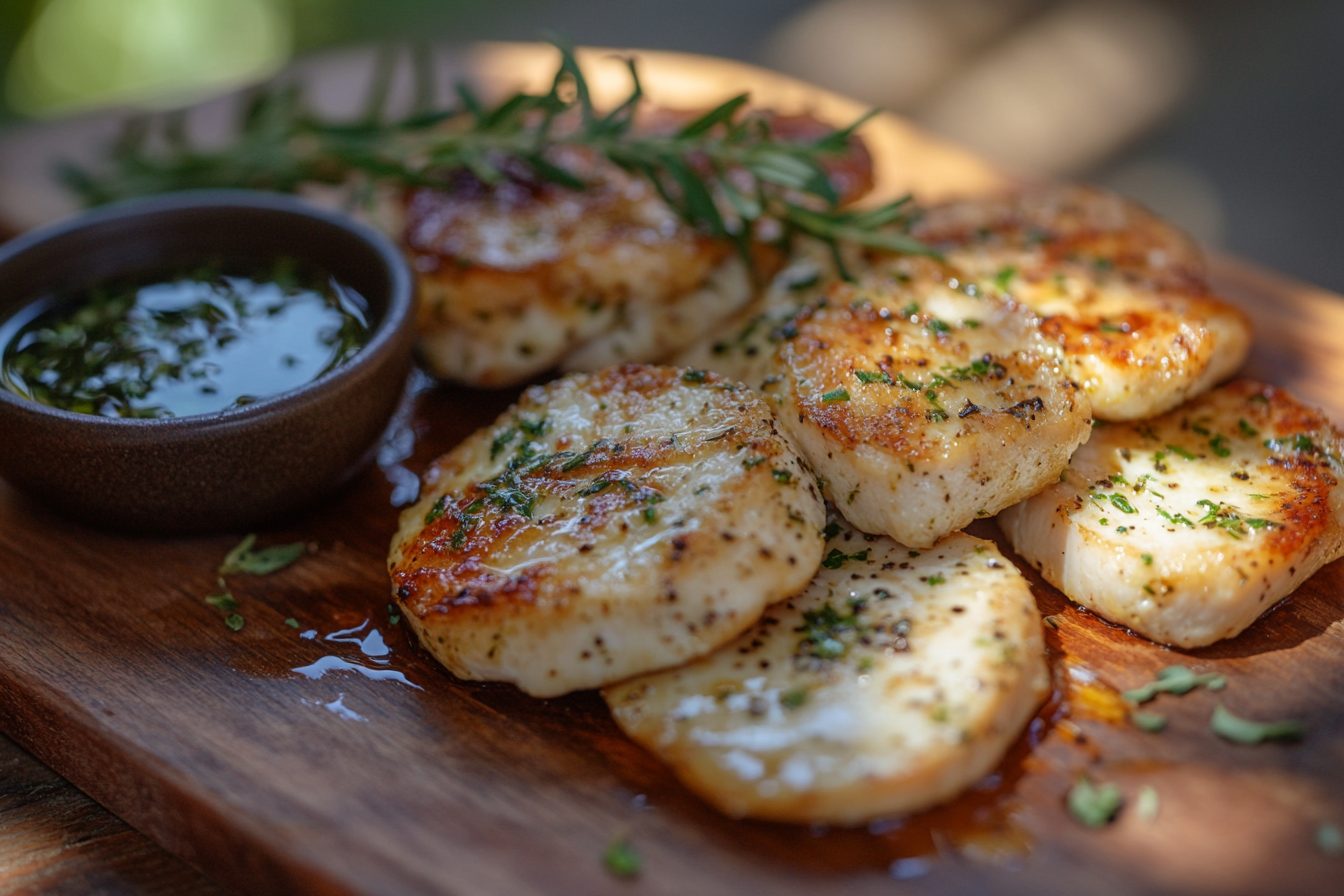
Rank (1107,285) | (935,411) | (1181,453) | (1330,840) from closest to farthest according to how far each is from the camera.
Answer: (1330,840) → (935,411) → (1181,453) → (1107,285)

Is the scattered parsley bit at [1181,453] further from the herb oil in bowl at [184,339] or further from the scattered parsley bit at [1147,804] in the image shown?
the herb oil in bowl at [184,339]

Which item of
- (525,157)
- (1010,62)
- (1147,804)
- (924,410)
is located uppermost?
(525,157)

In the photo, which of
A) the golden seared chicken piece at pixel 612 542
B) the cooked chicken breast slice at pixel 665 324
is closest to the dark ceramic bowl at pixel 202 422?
the golden seared chicken piece at pixel 612 542

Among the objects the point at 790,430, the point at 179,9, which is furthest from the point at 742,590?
the point at 179,9

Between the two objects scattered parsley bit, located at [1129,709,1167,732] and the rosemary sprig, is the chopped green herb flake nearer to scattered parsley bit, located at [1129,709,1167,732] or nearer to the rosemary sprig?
scattered parsley bit, located at [1129,709,1167,732]

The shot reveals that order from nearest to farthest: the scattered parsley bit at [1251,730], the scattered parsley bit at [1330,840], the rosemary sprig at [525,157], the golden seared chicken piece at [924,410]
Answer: the scattered parsley bit at [1330,840]
the scattered parsley bit at [1251,730]
the golden seared chicken piece at [924,410]
the rosemary sprig at [525,157]

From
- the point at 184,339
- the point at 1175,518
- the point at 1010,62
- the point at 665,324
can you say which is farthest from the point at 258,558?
→ the point at 1010,62

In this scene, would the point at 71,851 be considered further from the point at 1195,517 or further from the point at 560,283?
the point at 1195,517
